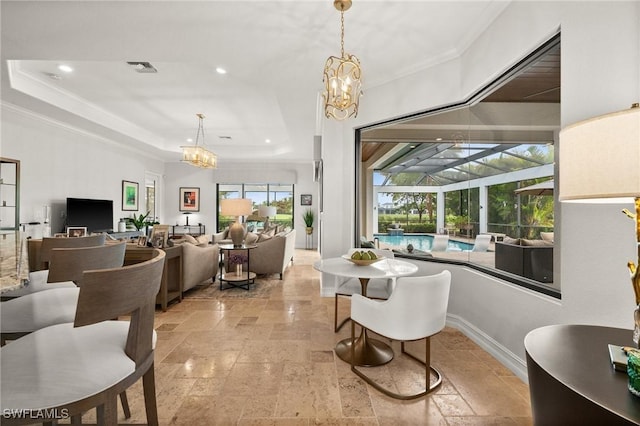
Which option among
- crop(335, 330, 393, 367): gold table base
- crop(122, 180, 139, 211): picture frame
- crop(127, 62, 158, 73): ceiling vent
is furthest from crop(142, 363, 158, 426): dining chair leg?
crop(122, 180, 139, 211): picture frame

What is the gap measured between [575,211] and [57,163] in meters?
7.54

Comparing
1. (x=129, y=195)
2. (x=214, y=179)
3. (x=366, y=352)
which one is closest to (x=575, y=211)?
(x=366, y=352)

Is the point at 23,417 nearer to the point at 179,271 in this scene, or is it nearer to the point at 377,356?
the point at 377,356

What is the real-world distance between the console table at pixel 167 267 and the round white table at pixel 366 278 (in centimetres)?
216

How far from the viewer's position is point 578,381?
2.65 ft

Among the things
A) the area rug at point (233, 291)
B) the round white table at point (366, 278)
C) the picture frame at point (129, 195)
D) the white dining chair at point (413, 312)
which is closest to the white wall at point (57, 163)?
the picture frame at point (129, 195)

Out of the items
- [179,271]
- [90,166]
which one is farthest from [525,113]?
[90,166]

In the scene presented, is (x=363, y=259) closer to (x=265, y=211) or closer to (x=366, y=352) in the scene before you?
(x=366, y=352)

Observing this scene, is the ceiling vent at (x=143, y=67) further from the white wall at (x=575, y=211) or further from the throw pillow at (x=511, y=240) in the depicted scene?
the throw pillow at (x=511, y=240)

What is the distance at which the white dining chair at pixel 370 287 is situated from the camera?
2.79 metres

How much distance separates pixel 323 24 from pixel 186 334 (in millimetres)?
3094

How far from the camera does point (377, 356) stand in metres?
2.27

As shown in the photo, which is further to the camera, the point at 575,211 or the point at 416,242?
the point at 416,242

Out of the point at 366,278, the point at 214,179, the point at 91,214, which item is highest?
the point at 214,179
